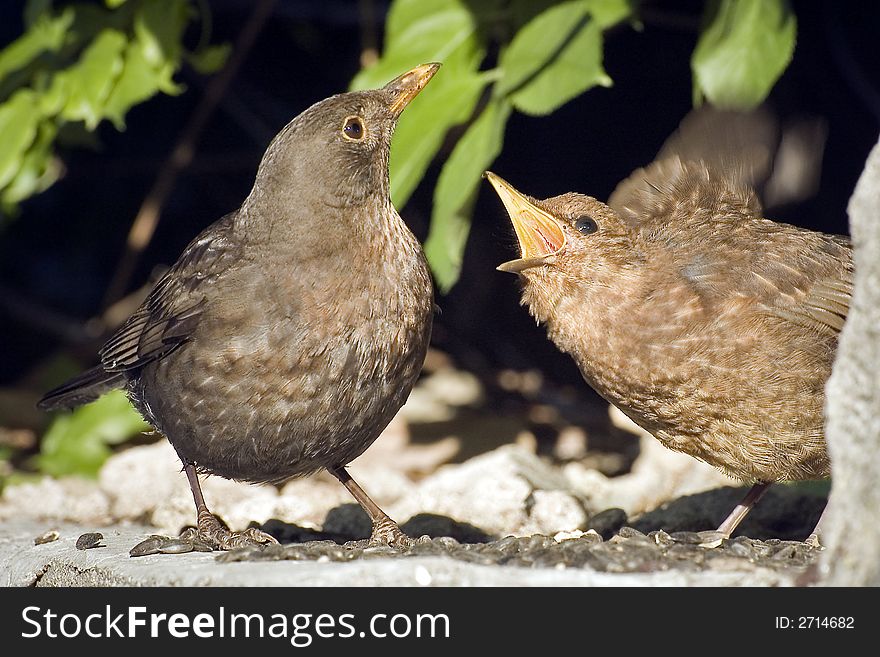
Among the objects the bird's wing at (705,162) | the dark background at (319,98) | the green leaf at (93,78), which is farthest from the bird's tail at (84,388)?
the bird's wing at (705,162)

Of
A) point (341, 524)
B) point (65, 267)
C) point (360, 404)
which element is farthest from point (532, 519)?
point (65, 267)

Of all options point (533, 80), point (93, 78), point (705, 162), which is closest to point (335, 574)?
point (533, 80)

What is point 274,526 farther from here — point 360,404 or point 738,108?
point 738,108

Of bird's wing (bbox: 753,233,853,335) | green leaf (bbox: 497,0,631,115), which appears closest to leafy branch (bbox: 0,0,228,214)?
green leaf (bbox: 497,0,631,115)

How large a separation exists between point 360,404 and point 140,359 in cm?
108

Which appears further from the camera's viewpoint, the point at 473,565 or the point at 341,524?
the point at 341,524

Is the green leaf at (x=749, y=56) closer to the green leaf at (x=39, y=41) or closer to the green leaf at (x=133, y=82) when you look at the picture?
the green leaf at (x=133, y=82)

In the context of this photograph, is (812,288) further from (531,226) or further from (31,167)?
(31,167)

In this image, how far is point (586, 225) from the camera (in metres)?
4.61

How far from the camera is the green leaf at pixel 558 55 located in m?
5.02

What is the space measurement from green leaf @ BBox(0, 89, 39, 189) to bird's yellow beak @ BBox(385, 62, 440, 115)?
83.2 inches

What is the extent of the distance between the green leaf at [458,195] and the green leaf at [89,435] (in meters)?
2.47
